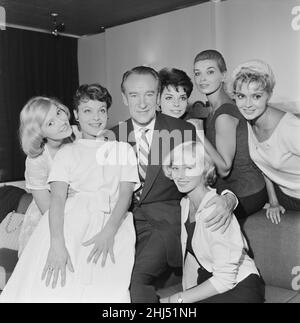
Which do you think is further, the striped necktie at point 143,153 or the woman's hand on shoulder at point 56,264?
the striped necktie at point 143,153

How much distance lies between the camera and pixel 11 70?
1504 millimetres

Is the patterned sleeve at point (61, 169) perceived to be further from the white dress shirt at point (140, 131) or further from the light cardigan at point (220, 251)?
the light cardigan at point (220, 251)

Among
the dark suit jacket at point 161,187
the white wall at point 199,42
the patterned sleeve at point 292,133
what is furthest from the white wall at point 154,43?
the patterned sleeve at point 292,133

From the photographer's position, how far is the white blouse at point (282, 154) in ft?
4.63

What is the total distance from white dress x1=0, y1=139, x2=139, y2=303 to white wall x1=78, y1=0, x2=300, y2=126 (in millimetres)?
145

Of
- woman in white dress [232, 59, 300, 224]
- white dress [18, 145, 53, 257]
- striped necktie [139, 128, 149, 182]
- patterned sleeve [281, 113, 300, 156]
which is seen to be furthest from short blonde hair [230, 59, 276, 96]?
white dress [18, 145, 53, 257]

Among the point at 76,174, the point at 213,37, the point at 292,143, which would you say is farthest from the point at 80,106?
the point at 292,143

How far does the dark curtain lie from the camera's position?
58.1 inches

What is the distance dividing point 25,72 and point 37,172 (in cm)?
37

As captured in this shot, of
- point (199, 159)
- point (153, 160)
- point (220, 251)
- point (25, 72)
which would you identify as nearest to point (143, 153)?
point (153, 160)

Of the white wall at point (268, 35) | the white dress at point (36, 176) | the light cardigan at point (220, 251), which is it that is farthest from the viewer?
the white dress at point (36, 176)

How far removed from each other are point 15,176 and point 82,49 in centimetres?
54

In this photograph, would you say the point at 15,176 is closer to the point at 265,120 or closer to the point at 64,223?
the point at 64,223

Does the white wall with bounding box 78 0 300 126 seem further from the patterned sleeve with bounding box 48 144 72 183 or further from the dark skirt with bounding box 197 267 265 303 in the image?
the dark skirt with bounding box 197 267 265 303
